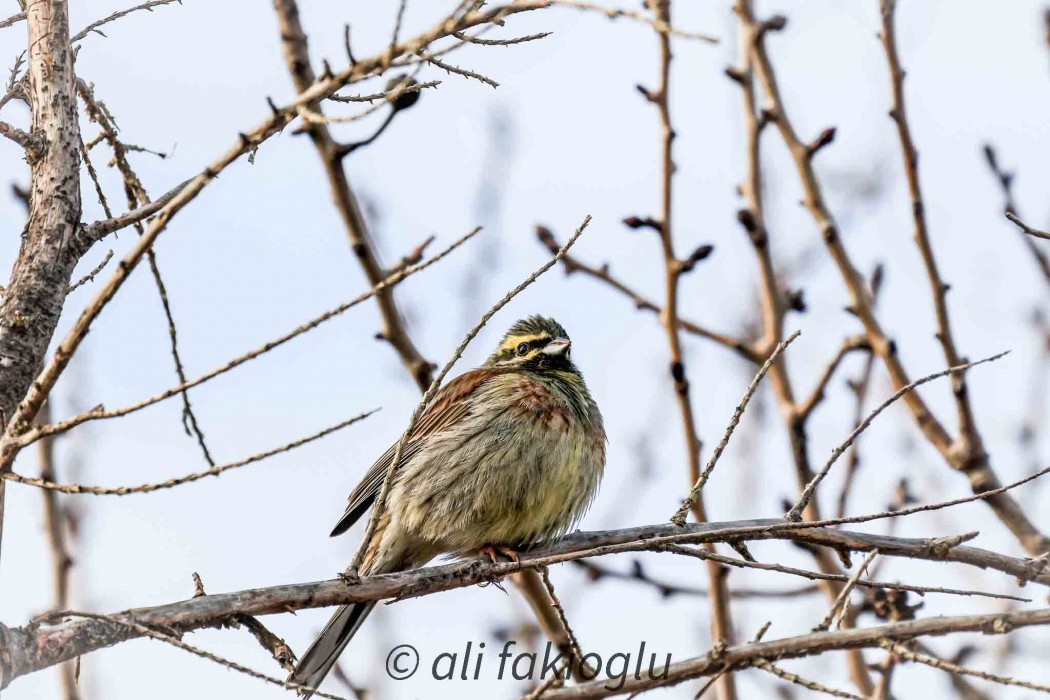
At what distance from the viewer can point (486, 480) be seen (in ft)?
19.6

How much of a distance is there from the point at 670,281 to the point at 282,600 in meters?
2.54

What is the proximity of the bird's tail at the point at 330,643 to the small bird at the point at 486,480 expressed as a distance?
0.01 meters

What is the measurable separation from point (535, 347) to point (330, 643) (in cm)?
244

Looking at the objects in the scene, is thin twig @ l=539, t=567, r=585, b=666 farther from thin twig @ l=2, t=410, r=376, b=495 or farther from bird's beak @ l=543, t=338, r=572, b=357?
bird's beak @ l=543, t=338, r=572, b=357

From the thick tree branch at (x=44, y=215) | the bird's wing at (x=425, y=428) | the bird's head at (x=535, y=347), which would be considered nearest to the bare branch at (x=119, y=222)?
the thick tree branch at (x=44, y=215)

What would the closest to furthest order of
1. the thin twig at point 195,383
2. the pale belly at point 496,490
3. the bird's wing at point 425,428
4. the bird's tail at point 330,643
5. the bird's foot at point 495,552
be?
the thin twig at point 195,383 → the bird's tail at point 330,643 → the bird's foot at point 495,552 → the pale belly at point 496,490 → the bird's wing at point 425,428

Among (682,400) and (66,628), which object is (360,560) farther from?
(682,400)

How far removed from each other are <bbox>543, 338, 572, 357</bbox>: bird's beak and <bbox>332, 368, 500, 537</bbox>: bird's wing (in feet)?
1.24

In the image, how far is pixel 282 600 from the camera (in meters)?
3.99

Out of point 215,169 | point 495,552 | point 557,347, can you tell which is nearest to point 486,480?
point 495,552

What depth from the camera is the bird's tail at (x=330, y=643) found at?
5375mm

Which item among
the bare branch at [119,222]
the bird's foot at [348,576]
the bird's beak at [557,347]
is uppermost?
the bird's beak at [557,347]

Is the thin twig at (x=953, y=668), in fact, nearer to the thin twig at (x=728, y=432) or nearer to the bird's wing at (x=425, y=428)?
the thin twig at (x=728, y=432)

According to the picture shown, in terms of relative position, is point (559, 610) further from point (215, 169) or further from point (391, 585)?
point (215, 169)
